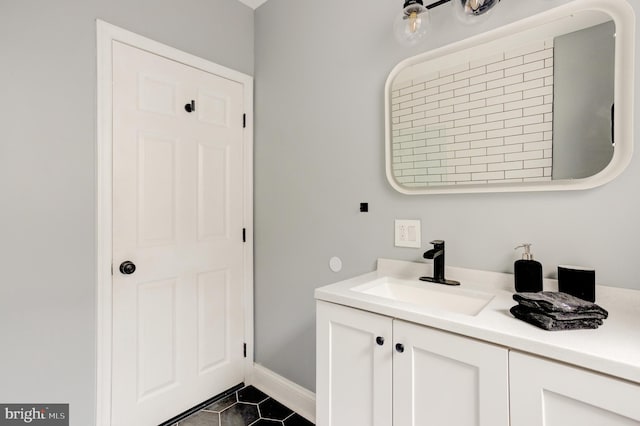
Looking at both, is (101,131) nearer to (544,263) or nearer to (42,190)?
(42,190)

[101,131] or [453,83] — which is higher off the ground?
[453,83]

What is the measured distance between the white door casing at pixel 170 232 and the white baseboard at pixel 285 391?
10cm

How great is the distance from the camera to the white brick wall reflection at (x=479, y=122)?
1157mm

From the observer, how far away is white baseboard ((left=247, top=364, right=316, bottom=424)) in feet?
6.15

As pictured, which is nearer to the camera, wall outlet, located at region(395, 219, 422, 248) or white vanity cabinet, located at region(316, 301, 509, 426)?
white vanity cabinet, located at region(316, 301, 509, 426)

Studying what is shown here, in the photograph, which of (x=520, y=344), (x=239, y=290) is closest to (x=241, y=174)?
(x=239, y=290)

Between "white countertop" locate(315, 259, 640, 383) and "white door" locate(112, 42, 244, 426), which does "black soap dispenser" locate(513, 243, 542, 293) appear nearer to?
"white countertop" locate(315, 259, 640, 383)

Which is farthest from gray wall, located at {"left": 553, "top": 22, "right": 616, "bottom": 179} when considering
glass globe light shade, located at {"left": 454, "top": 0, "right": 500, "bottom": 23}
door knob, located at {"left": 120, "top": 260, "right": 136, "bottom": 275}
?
door knob, located at {"left": 120, "top": 260, "right": 136, "bottom": 275}

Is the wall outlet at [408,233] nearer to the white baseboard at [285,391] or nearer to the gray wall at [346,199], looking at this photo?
the gray wall at [346,199]

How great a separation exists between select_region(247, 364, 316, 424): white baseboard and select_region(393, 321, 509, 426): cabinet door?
39.5 inches

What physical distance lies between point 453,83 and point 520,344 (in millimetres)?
1052

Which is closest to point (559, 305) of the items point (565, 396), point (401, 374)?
point (565, 396)

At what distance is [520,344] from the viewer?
0.78 m

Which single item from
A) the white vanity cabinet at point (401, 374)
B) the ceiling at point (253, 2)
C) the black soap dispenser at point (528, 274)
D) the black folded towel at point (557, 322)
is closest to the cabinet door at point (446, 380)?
the white vanity cabinet at point (401, 374)
